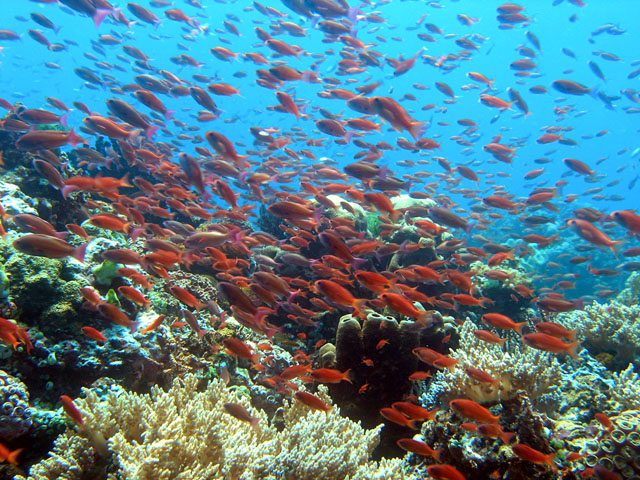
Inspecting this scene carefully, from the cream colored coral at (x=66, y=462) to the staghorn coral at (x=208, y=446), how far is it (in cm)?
12

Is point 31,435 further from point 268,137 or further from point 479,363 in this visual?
point 268,137

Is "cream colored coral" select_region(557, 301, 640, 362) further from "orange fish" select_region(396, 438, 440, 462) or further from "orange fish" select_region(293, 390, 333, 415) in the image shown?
"orange fish" select_region(293, 390, 333, 415)

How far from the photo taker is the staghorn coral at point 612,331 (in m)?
6.18

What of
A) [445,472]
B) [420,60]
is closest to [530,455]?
[445,472]

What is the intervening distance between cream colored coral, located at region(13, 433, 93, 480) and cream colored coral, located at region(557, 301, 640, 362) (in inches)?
335

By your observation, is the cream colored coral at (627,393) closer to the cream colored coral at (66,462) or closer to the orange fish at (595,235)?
the orange fish at (595,235)

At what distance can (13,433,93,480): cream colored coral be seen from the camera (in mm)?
2521

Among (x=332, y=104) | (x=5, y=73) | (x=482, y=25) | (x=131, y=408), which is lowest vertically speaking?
(x=5, y=73)

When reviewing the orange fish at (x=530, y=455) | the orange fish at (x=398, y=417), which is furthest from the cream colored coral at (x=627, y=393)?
the orange fish at (x=398, y=417)

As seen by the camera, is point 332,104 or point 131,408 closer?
point 131,408

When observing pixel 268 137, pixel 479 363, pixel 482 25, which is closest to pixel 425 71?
pixel 482 25

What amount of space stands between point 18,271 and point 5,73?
416ft

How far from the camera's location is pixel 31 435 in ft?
9.80

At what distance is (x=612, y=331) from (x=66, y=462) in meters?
8.88
